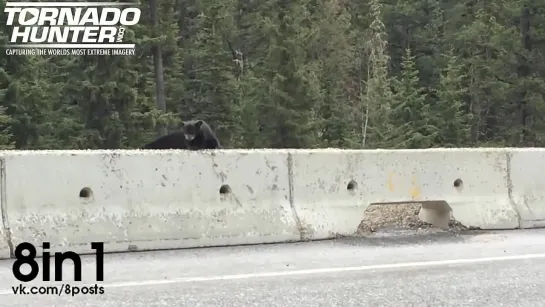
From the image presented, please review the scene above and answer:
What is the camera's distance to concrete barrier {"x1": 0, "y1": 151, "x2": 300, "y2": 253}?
6.32m

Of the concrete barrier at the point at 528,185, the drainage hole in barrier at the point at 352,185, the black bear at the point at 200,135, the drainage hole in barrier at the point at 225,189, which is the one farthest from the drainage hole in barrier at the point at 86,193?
the concrete barrier at the point at 528,185

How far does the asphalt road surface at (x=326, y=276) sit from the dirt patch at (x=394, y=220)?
528 mm

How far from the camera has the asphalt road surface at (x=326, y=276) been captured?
5.03 metres

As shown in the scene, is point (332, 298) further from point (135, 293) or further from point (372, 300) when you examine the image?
point (135, 293)

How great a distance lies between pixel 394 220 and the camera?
8.57m

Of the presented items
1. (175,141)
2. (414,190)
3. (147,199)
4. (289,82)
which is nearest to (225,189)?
(147,199)

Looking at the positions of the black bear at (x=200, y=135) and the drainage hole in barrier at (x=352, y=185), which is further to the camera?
the black bear at (x=200, y=135)

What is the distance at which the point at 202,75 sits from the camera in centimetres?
3544

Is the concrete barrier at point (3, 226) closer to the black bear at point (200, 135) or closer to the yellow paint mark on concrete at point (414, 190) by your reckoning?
the black bear at point (200, 135)

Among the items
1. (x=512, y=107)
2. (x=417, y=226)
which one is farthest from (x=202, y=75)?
(x=417, y=226)

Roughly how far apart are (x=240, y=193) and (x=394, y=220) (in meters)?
2.22

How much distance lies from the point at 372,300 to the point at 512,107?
3165 centimetres

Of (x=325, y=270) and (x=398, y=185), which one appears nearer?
(x=325, y=270)

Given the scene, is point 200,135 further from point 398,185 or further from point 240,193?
point 398,185
